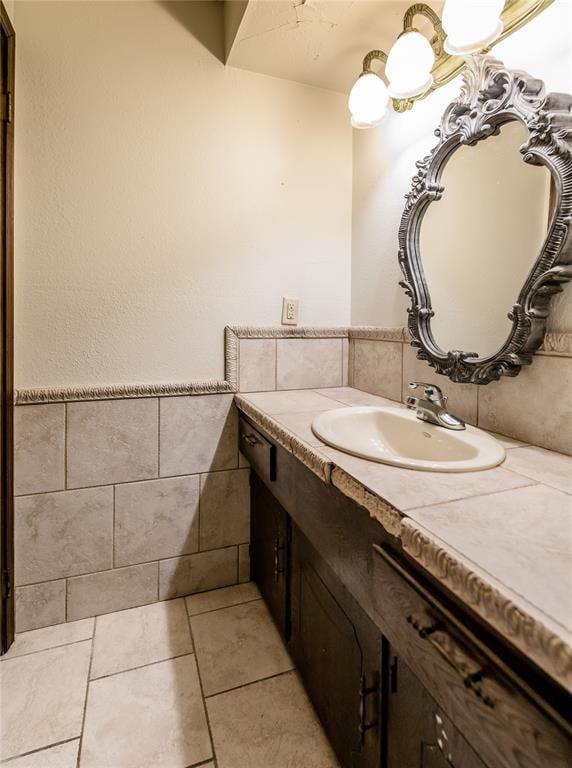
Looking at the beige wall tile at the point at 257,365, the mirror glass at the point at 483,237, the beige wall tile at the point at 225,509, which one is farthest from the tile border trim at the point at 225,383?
the beige wall tile at the point at 225,509

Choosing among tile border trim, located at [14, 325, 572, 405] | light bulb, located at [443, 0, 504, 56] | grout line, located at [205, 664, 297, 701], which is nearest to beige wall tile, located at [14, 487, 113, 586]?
tile border trim, located at [14, 325, 572, 405]

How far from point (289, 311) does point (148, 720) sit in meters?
1.44

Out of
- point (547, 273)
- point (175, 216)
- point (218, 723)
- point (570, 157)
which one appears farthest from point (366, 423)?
point (175, 216)

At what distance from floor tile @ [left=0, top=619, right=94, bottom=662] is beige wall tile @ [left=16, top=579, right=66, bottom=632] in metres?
0.02

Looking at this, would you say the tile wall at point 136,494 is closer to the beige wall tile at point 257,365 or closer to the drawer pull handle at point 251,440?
the beige wall tile at point 257,365

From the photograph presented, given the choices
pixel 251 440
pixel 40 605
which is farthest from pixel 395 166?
→ pixel 40 605

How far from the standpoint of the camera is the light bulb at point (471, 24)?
958 mm

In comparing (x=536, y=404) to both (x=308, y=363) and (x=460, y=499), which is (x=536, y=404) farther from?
(x=308, y=363)

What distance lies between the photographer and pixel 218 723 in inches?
45.0

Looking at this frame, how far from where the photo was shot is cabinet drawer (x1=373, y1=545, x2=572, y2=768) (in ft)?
A: 1.32

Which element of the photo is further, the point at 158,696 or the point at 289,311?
the point at 289,311

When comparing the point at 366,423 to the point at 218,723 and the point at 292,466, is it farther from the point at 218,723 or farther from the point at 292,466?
the point at 218,723

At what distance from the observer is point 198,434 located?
65.3 inches

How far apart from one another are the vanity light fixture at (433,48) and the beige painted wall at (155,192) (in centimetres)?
39
